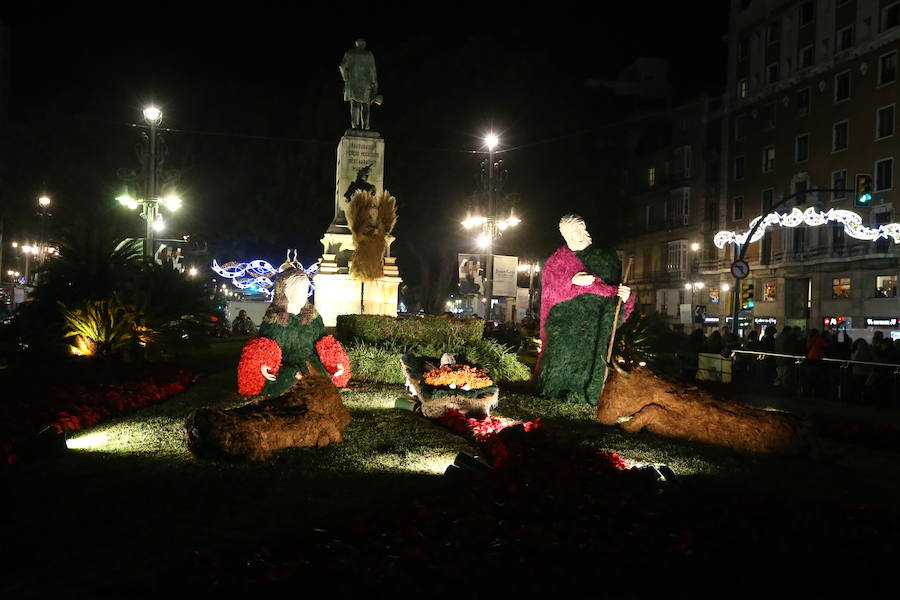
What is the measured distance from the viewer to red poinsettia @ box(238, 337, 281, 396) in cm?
855

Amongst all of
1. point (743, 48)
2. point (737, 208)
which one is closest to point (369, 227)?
point (737, 208)


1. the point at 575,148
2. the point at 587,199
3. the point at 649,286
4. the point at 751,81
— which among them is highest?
the point at 751,81

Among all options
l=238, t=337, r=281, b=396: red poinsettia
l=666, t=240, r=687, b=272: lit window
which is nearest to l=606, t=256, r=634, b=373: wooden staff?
l=238, t=337, r=281, b=396: red poinsettia

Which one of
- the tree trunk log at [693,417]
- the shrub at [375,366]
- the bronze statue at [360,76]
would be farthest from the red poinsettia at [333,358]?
the bronze statue at [360,76]

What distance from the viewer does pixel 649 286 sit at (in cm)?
5700

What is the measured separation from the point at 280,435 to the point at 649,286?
2054 inches

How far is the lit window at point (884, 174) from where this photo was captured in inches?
1431

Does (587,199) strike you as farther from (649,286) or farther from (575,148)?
(649,286)

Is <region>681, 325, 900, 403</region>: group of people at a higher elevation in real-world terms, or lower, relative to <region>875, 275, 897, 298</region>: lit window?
lower

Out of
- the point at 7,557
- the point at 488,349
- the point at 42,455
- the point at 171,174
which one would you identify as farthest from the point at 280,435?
the point at 171,174

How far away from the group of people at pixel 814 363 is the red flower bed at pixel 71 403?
37.9 feet

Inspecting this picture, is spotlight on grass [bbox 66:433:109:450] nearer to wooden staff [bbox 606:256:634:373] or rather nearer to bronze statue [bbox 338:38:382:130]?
wooden staff [bbox 606:256:634:373]

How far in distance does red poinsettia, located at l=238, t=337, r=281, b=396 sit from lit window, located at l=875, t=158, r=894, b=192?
3632 cm

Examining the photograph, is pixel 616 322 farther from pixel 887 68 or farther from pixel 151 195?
pixel 887 68
